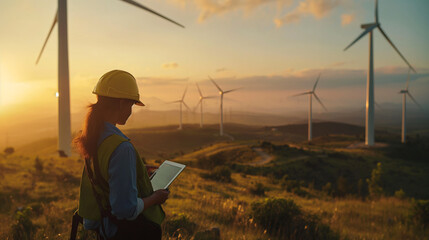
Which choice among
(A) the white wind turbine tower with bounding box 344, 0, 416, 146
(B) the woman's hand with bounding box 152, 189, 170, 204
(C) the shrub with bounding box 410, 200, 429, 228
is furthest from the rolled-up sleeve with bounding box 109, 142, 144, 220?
(A) the white wind turbine tower with bounding box 344, 0, 416, 146

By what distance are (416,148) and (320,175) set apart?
141 feet

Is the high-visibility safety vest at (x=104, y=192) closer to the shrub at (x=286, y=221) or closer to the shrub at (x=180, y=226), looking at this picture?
the shrub at (x=180, y=226)

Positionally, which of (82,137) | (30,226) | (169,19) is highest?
(169,19)

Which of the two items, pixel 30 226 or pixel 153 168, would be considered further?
pixel 30 226

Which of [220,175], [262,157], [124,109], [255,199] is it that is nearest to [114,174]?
[124,109]

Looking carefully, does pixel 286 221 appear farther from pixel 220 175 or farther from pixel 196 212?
pixel 220 175

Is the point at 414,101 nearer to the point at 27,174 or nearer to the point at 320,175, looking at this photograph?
the point at 320,175

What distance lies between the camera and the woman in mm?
2920

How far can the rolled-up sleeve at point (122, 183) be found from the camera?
2895 mm

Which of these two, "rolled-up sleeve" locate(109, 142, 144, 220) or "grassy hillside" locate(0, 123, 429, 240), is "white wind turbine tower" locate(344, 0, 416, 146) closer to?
"grassy hillside" locate(0, 123, 429, 240)

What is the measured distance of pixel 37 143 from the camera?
14438 cm

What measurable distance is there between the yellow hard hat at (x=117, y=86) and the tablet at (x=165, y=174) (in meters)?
1.02

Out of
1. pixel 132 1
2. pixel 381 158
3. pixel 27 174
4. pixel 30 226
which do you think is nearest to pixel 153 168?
pixel 30 226

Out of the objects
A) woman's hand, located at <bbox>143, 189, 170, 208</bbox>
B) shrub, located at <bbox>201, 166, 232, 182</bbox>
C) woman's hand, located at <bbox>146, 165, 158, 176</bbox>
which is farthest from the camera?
shrub, located at <bbox>201, 166, 232, 182</bbox>
